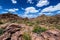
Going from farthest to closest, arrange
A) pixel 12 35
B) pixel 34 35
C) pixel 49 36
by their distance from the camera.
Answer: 1. pixel 12 35
2. pixel 34 35
3. pixel 49 36

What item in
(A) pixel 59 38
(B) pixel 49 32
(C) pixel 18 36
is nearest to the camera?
(A) pixel 59 38

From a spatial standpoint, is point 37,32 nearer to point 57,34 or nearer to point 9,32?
point 57,34

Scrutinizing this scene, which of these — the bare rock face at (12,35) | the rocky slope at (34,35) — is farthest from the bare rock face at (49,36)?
the bare rock face at (12,35)

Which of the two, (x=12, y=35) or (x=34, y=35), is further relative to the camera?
(x=12, y=35)

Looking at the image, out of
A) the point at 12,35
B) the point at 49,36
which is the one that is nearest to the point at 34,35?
the point at 49,36

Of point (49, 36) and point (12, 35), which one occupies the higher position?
point (49, 36)

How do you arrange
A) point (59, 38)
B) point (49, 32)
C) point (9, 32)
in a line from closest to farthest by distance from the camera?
point (59, 38) → point (49, 32) → point (9, 32)

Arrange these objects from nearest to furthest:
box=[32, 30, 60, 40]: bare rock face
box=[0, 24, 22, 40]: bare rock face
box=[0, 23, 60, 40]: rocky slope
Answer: box=[32, 30, 60, 40]: bare rock face → box=[0, 23, 60, 40]: rocky slope → box=[0, 24, 22, 40]: bare rock face

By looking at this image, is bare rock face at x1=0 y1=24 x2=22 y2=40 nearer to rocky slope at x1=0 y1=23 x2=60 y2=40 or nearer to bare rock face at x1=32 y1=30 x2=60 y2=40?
rocky slope at x1=0 y1=23 x2=60 y2=40

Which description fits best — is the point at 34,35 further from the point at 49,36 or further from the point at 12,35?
the point at 12,35

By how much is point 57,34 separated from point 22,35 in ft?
11.7

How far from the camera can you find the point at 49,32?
1401cm

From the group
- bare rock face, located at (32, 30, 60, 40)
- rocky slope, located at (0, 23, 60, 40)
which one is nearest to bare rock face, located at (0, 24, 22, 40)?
rocky slope, located at (0, 23, 60, 40)

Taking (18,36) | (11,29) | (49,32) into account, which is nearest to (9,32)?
(11,29)
